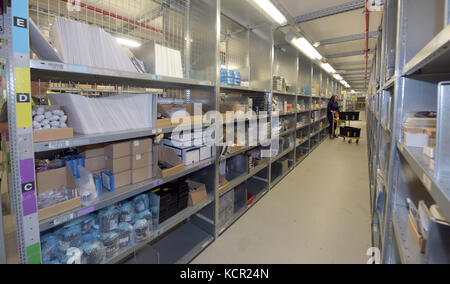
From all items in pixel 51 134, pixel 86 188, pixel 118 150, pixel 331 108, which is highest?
pixel 331 108

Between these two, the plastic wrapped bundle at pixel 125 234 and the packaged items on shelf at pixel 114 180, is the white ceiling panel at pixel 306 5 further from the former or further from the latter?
the plastic wrapped bundle at pixel 125 234

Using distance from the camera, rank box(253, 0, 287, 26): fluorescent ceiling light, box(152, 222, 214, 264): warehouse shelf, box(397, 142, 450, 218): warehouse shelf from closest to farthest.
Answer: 1. box(397, 142, 450, 218): warehouse shelf
2. box(152, 222, 214, 264): warehouse shelf
3. box(253, 0, 287, 26): fluorescent ceiling light

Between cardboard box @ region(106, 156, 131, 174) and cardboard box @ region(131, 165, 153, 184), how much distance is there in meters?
0.06

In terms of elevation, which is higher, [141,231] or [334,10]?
[334,10]

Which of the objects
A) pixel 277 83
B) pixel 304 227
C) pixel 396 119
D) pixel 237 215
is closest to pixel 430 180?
pixel 396 119

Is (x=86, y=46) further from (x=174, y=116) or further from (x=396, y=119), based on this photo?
(x=396, y=119)

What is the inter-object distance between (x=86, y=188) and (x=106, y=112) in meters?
0.49

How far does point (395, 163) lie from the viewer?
1234mm

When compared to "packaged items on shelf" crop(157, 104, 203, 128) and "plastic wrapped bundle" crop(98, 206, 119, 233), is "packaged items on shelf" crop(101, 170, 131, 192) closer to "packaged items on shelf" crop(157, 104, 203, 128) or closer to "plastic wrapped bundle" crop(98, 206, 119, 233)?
"plastic wrapped bundle" crop(98, 206, 119, 233)

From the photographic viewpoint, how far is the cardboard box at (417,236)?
0.92 metres

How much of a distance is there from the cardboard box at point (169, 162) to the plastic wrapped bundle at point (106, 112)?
35 centimetres

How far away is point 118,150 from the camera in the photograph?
145 cm

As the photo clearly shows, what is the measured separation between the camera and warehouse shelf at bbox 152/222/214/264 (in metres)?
1.92

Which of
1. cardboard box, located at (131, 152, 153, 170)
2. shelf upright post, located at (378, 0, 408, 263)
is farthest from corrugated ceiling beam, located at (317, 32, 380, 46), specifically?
cardboard box, located at (131, 152, 153, 170)
